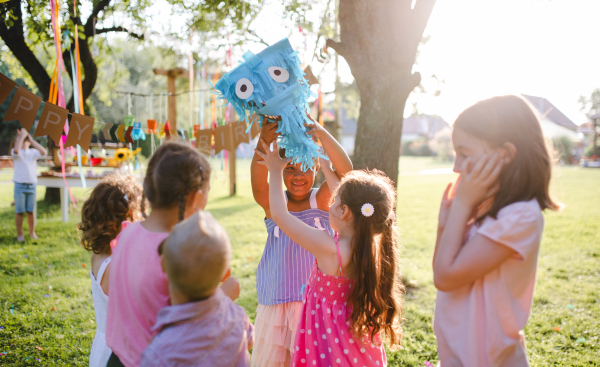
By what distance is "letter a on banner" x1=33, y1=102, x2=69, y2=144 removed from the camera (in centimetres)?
297

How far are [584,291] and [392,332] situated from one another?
3.65 metres

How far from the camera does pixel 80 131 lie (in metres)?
3.14

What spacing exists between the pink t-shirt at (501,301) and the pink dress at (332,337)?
0.47m

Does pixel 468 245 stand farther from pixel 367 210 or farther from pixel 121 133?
pixel 121 133

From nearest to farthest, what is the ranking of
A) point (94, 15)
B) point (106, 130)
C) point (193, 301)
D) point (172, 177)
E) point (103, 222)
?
point (193, 301)
point (172, 177)
point (103, 222)
point (106, 130)
point (94, 15)

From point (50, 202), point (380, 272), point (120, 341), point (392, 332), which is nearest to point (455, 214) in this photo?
point (380, 272)

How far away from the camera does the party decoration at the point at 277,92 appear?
1.77 meters

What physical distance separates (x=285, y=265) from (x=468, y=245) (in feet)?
3.63

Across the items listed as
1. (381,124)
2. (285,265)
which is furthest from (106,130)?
(285,265)

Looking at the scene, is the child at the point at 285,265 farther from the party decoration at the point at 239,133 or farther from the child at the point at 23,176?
the child at the point at 23,176

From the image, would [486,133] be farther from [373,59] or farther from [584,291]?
[584,291]

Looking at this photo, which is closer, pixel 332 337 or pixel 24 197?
pixel 332 337

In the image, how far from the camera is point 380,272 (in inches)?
68.8

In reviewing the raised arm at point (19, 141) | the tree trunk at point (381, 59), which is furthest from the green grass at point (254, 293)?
the raised arm at point (19, 141)
